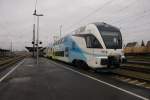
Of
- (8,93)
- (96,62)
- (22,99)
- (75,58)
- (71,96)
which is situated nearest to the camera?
(22,99)

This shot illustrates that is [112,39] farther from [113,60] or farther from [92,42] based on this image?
[113,60]

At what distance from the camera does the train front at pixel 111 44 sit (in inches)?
683

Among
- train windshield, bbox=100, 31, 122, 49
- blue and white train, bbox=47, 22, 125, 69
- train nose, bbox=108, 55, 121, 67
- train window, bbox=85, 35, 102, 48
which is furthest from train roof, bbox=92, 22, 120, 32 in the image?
train nose, bbox=108, 55, 121, 67

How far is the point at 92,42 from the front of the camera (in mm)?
18281

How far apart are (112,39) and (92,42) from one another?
152 cm

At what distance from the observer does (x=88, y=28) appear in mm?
19141

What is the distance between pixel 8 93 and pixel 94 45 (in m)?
9.77

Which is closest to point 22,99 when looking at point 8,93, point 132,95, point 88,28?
point 8,93

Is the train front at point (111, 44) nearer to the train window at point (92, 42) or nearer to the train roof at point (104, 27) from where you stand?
the train roof at point (104, 27)

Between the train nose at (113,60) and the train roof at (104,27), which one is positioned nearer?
the train nose at (113,60)

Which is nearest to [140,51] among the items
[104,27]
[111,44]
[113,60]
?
[104,27]

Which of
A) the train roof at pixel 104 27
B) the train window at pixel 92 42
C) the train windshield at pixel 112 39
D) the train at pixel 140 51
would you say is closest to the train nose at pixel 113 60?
the train windshield at pixel 112 39

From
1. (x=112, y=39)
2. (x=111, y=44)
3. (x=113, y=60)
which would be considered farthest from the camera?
(x=112, y=39)

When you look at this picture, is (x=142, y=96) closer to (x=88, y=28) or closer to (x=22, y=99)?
(x=22, y=99)
